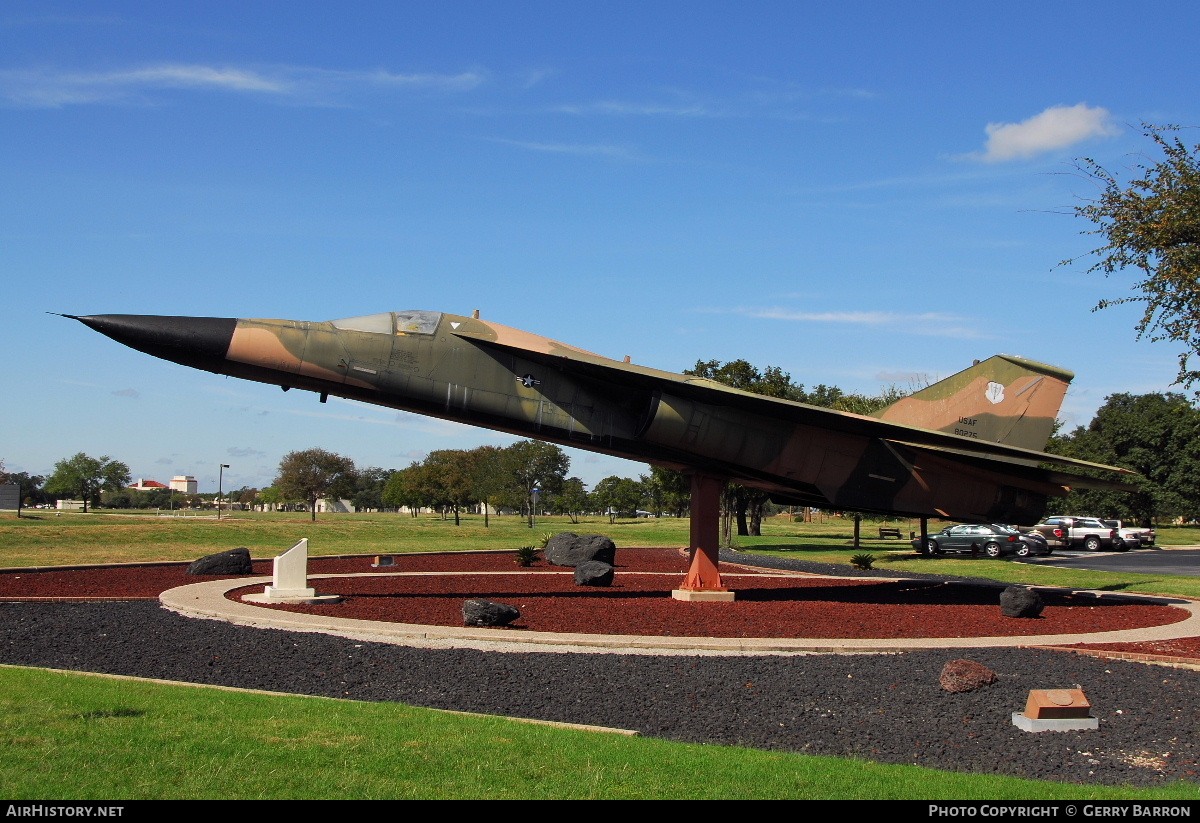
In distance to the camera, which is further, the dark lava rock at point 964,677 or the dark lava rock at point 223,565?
the dark lava rock at point 223,565

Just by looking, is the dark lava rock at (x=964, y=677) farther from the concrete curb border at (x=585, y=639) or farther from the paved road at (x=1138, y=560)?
the paved road at (x=1138, y=560)

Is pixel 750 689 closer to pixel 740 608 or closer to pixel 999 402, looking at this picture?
pixel 740 608

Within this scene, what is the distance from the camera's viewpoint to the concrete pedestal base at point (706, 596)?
675 inches

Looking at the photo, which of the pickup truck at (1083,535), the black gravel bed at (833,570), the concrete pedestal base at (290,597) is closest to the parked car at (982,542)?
the pickup truck at (1083,535)

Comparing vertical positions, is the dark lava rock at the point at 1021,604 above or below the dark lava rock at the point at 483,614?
below

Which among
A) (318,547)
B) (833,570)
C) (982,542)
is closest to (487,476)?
(318,547)

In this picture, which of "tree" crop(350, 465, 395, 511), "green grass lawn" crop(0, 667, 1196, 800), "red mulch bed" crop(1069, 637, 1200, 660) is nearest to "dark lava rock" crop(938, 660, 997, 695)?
"green grass lawn" crop(0, 667, 1196, 800)

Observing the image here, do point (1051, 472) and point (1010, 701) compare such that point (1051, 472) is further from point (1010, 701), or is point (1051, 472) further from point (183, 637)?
point (183, 637)

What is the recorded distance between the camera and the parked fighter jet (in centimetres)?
1436

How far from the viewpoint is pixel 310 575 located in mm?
21156

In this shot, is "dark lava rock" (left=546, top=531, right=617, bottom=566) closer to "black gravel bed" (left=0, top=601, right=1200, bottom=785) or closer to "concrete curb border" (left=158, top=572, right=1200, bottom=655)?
"concrete curb border" (left=158, top=572, right=1200, bottom=655)

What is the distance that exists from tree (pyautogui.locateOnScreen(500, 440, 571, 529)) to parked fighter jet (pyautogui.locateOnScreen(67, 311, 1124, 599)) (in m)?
46.9

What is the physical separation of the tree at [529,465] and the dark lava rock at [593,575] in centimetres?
4574

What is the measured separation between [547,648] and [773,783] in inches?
234
